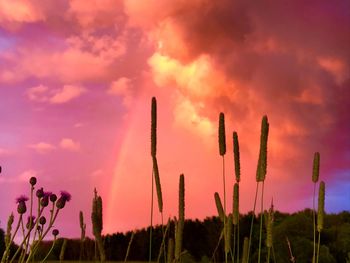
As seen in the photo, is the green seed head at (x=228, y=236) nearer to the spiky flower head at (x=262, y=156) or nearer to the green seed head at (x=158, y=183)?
the spiky flower head at (x=262, y=156)

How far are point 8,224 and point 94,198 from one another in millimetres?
1879

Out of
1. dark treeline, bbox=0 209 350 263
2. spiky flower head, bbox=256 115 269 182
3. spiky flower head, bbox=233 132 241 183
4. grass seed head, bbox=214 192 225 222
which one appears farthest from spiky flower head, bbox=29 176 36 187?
dark treeline, bbox=0 209 350 263

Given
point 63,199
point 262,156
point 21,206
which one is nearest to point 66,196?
point 63,199

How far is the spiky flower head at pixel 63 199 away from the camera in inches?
184

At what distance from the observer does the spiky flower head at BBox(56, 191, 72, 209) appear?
184 inches

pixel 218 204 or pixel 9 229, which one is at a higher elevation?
pixel 218 204

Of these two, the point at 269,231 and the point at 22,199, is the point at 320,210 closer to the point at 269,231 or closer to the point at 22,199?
the point at 269,231

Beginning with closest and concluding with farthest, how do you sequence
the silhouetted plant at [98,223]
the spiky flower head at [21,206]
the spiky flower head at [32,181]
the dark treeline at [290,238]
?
1. the silhouetted plant at [98,223]
2. the spiky flower head at [32,181]
3. the spiky flower head at [21,206]
4. the dark treeline at [290,238]

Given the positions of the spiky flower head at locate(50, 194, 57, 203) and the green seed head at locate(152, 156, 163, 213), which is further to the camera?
the spiky flower head at locate(50, 194, 57, 203)

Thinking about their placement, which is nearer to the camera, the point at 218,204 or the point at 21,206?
the point at 218,204

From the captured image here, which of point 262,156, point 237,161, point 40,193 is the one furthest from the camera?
point 40,193

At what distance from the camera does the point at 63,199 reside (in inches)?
186

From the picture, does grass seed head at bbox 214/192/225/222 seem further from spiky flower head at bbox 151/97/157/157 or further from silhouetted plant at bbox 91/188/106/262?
silhouetted plant at bbox 91/188/106/262

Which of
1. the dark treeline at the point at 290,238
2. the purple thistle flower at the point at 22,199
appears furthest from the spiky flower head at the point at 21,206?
the dark treeline at the point at 290,238
